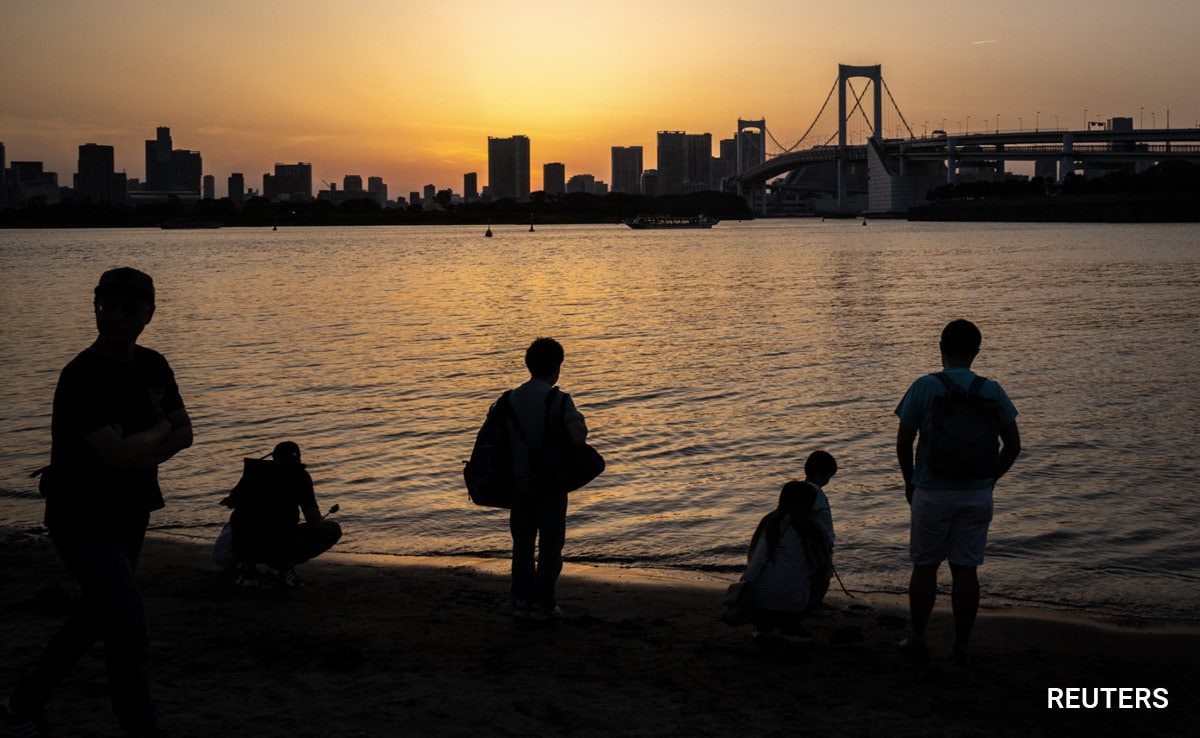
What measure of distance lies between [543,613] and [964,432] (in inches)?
85.3

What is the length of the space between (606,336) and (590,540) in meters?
15.7

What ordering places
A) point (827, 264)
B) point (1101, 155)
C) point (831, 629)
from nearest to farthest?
point (831, 629) < point (827, 264) < point (1101, 155)

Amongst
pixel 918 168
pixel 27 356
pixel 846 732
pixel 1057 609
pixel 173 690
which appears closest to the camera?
pixel 846 732

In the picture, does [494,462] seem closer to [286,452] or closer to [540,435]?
[540,435]

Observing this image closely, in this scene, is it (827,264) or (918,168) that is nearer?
(827,264)

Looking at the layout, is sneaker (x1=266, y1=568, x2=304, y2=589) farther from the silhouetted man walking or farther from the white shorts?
the white shorts

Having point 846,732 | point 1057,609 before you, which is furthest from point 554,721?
point 1057,609

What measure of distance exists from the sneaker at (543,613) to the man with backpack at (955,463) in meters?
1.67

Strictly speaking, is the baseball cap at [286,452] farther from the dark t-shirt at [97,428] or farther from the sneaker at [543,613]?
the dark t-shirt at [97,428]

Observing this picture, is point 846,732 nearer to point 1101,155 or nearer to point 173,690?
point 173,690

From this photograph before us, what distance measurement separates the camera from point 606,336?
2331 cm

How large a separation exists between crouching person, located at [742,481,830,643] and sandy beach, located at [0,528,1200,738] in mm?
160

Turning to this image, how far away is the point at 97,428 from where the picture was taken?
3.40 m

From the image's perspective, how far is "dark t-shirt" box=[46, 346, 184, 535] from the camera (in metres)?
3.41
